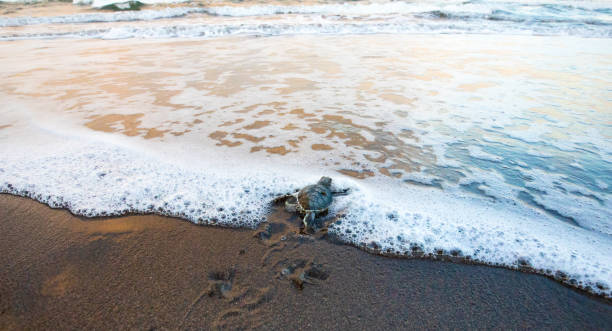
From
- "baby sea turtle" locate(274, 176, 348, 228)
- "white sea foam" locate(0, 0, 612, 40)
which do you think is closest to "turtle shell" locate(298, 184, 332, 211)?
"baby sea turtle" locate(274, 176, 348, 228)

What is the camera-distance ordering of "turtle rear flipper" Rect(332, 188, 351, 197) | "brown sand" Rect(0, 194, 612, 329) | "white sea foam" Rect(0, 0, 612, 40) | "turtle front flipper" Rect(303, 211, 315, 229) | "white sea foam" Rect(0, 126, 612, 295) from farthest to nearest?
1. "white sea foam" Rect(0, 0, 612, 40)
2. "turtle rear flipper" Rect(332, 188, 351, 197)
3. "turtle front flipper" Rect(303, 211, 315, 229)
4. "white sea foam" Rect(0, 126, 612, 295)
5. "brown sand" Rect(0, 194, 612, 329)

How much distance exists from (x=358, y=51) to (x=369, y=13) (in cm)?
1299

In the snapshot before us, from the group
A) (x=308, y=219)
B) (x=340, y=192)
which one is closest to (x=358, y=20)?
(x=340, y=192)

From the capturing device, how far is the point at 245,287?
2029mm

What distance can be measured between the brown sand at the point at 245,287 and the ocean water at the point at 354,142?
0.25m

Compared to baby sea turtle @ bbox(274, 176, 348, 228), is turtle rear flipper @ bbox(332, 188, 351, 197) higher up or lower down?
lower down

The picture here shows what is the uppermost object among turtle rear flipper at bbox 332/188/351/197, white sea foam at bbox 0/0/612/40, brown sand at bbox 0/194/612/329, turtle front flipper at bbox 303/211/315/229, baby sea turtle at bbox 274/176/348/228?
white sea foam at bbox 0/0/612/40

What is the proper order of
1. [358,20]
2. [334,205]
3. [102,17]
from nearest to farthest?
[334,205] → [358,20] → [102,17]

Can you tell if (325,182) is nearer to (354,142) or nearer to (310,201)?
(310,201)

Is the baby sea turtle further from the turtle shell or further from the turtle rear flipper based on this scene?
the turtle rear flipper

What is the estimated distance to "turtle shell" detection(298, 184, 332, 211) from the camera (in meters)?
2.61

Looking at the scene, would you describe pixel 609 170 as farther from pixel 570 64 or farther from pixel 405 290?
pixel 570 64

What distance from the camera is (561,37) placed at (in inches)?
526

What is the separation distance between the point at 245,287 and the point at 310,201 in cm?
91
